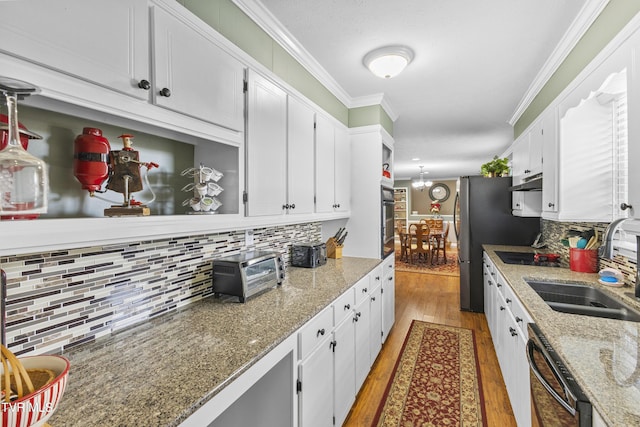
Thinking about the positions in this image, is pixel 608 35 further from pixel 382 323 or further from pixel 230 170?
pixel 382 323

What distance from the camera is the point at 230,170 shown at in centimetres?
152

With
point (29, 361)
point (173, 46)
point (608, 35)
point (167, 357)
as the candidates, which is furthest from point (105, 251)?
point (608, 35)

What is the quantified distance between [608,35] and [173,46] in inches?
84.6

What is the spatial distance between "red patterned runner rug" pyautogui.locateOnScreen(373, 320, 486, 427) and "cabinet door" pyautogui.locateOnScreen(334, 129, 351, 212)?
4.98ft

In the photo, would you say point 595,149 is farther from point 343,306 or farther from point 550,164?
point 343,306

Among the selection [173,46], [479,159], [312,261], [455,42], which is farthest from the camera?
[479,159]

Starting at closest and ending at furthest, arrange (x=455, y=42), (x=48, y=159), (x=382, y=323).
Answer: (x=48, y=159)
(x=455, y=42)
(x=382, y=323)

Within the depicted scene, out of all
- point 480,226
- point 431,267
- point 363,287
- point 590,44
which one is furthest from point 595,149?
point 431,267

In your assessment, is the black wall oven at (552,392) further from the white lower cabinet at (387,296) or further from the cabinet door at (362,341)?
the white lower cabinet at (387,296)

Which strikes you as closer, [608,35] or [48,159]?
[48,159]

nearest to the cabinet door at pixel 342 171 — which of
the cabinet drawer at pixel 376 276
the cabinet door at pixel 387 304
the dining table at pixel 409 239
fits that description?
the cabinet drawer at pixel 376 276

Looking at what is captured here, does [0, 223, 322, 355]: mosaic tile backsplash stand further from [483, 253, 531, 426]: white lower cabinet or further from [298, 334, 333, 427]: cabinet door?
[483, 253, 531, 426]: white lower cabinet

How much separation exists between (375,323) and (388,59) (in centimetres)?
210

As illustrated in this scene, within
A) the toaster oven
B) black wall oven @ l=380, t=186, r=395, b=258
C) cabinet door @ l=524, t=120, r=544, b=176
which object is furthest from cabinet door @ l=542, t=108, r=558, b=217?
the toaster oven
